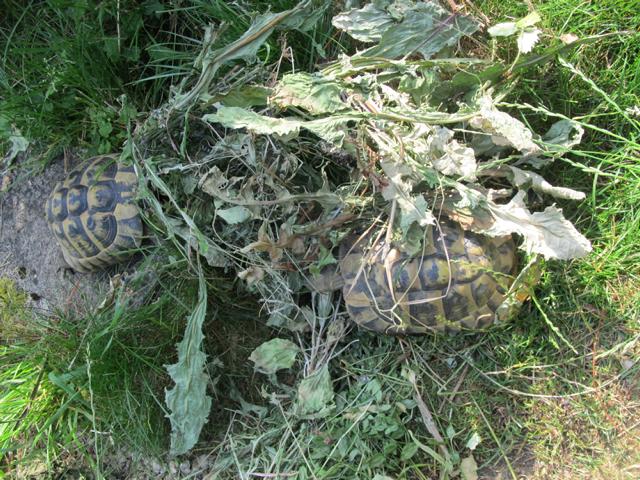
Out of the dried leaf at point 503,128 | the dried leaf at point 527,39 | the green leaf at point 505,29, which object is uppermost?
the green leaf at point 505,29

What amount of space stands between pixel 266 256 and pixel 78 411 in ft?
3.00

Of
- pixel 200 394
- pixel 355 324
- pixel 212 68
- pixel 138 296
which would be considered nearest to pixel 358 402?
pixel 355 324

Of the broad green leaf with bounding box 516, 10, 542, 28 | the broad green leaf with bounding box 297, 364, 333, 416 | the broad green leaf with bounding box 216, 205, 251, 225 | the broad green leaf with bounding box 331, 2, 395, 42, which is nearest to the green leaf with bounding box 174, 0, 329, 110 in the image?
the broad green leaf with bounding box 331, 2, 395, 42

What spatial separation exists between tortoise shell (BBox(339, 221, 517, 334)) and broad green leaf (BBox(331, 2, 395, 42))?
2.14ft

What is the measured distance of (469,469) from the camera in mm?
1928

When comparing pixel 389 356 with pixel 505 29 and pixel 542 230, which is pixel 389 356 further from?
pixel 505 29

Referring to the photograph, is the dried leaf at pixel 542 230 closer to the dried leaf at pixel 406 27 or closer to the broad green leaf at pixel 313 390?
the dried leaf at pixel 406 27

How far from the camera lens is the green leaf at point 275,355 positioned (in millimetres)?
2076

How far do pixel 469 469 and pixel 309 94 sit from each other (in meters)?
1.29

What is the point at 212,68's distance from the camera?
1920 millimetres

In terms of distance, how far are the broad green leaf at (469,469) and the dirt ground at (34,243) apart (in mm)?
1566

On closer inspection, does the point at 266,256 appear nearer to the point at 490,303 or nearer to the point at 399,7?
the point at 490,303

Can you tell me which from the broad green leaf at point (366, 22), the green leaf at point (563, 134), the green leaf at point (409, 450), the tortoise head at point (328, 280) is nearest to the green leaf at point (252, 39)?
the broad green leaf at point (366, 22)

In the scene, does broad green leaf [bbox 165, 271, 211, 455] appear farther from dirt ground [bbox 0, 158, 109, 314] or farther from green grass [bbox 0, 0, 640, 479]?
dirt ground [bbox 0, 158, 109, 314]
